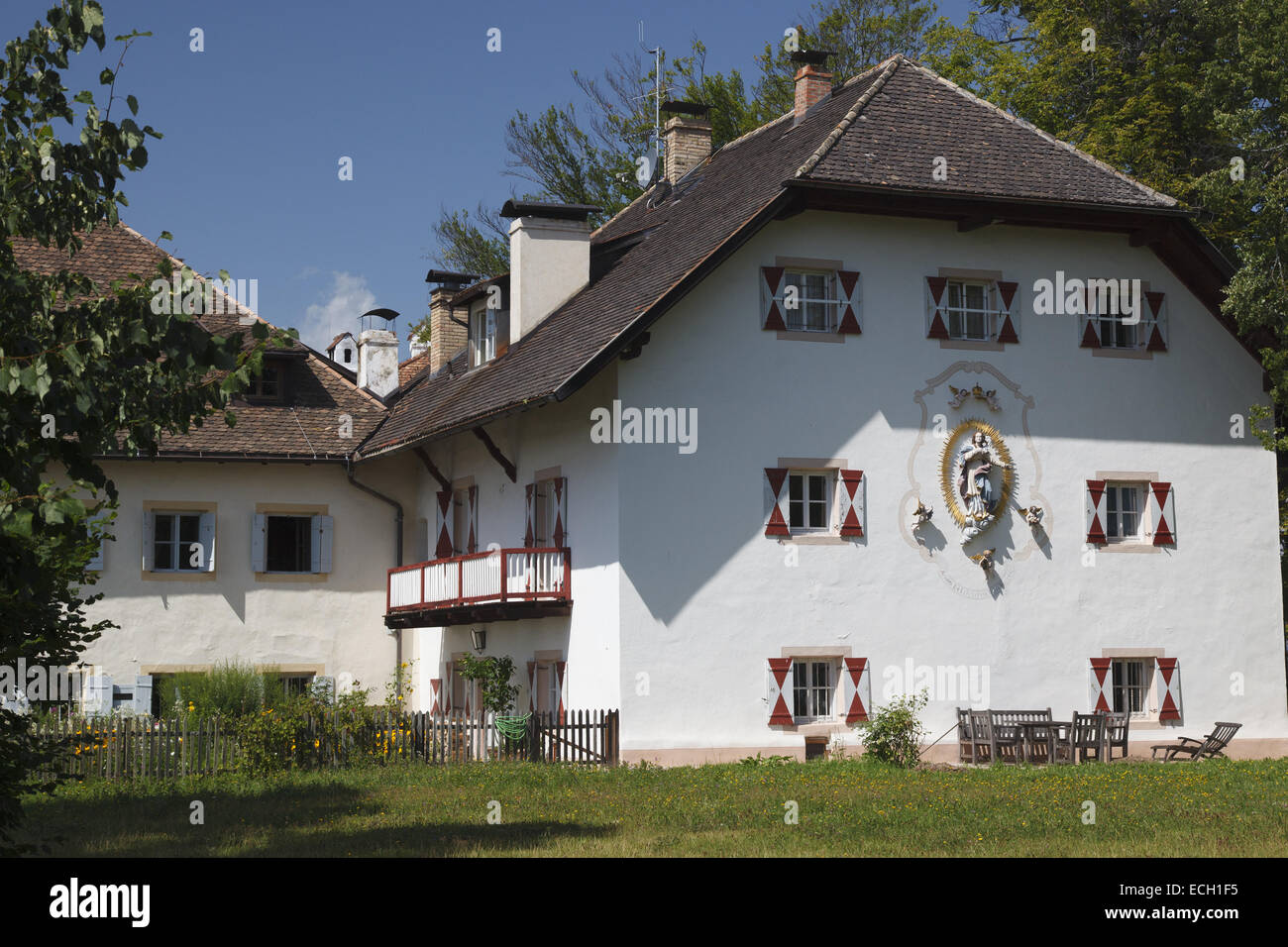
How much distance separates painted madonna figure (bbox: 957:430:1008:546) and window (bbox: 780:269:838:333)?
2745 millimetres

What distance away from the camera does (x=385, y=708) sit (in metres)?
22.9

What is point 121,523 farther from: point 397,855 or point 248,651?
point 397,855

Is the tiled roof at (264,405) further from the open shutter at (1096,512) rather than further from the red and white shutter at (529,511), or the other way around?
the open shutter at (1096,512)

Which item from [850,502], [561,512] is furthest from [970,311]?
[561,512]

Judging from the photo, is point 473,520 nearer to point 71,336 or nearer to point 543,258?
point 543,258

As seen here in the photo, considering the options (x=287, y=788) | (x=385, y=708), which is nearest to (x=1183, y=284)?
(x=385, y=708)

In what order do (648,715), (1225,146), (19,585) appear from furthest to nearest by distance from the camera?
1. (1225,146)
2. (648,715)
3. (19,585)

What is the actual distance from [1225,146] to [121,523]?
69.9ft

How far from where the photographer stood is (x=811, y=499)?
23469mm

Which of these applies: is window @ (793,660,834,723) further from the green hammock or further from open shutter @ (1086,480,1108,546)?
open shutter @ (1086,480,1108,546)

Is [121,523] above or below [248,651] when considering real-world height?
above

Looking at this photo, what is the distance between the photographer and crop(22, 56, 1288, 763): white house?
2253 cm

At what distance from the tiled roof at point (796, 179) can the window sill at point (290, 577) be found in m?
2.58

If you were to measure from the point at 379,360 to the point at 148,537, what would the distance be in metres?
6.90
